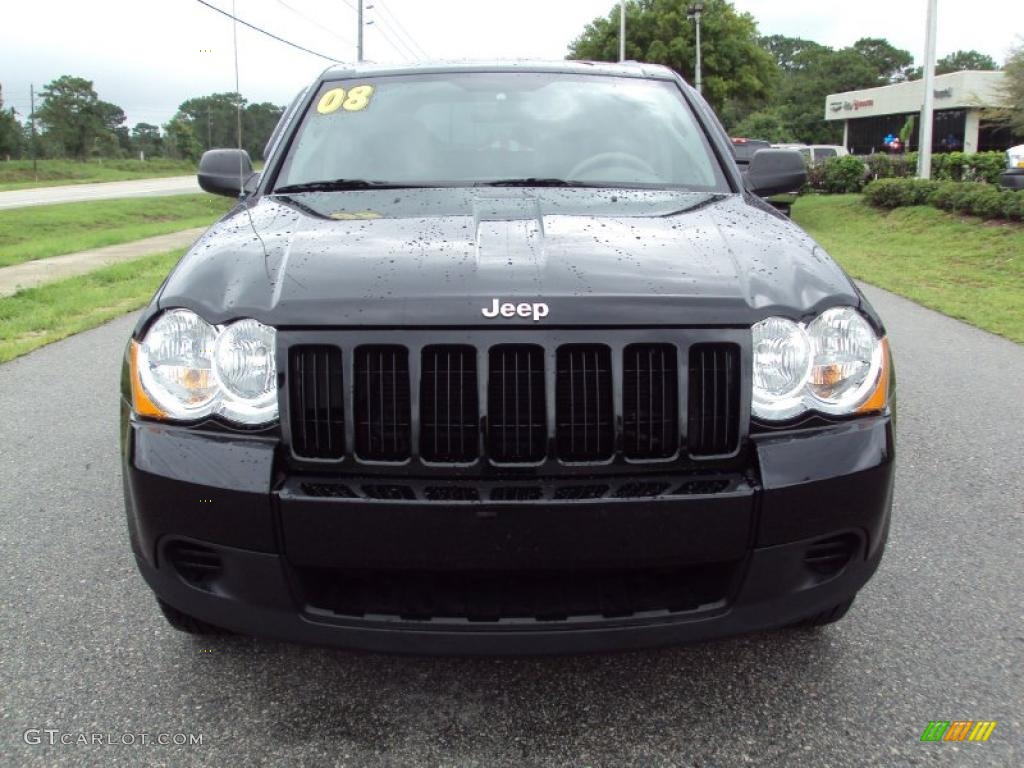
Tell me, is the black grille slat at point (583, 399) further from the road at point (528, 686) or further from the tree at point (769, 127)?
the tree at point (769, 127)

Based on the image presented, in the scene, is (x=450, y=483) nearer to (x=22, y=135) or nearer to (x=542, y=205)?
(x=542, y=205)

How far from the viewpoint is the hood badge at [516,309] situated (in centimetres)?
208

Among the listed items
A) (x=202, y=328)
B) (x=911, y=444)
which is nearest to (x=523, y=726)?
(x=202, y=328)

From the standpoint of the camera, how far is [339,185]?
3.26 meters

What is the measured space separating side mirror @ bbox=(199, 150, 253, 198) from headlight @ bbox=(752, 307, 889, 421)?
2423 millimetres

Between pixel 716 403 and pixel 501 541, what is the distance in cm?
58

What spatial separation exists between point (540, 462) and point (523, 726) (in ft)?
2.34

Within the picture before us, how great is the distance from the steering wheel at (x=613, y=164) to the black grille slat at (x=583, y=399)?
4.80 feet

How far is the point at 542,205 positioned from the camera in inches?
113

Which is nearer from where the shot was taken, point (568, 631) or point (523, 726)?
point (568, 631)

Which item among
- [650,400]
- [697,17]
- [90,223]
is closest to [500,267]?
[650,400]

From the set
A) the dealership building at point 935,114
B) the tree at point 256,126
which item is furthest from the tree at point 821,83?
the tree at point 256,126

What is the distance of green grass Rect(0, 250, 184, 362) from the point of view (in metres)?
8.04

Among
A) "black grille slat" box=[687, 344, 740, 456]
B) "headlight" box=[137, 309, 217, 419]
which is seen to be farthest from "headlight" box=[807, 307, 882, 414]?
"headlight" box=[137, 309, 217, 419]
